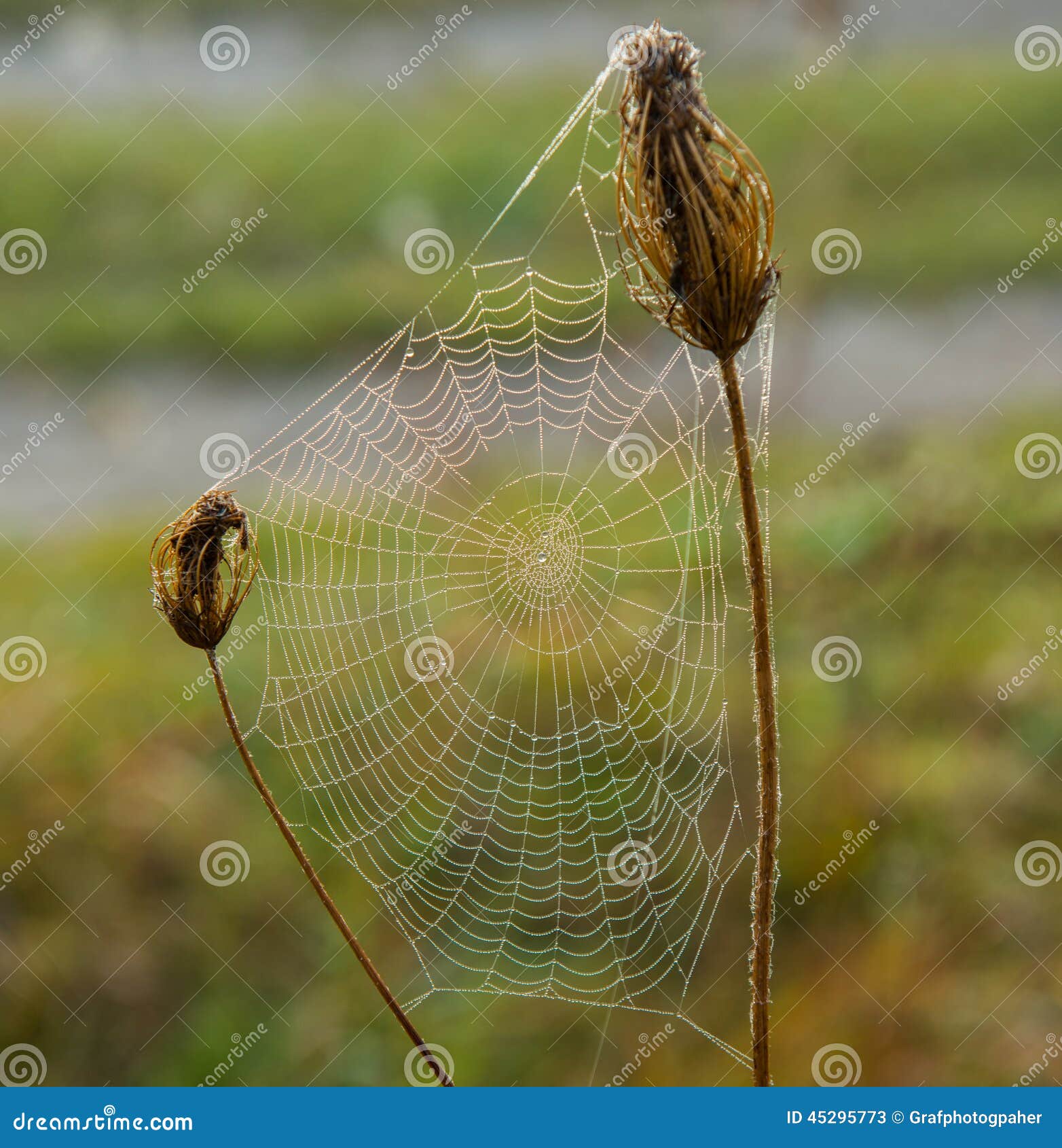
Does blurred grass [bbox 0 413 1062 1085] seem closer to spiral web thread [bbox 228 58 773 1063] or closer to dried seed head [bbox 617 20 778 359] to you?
spiral web thread [bbox 228 58 773 1063]

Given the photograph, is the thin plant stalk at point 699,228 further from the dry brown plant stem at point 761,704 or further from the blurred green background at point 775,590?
the blurred green background at point 775,590

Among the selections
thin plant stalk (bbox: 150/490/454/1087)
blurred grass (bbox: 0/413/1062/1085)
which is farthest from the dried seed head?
blurred grass (bbox: 0/413/1062/1085)

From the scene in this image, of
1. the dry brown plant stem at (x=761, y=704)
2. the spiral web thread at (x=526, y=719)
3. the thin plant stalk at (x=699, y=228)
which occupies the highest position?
the thin plant stalk at (x=699, y=228)

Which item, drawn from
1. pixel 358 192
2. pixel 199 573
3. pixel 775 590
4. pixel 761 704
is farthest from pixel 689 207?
pixel 358 192

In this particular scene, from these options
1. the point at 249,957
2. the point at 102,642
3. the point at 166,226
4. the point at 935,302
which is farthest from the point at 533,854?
the point at 166,226

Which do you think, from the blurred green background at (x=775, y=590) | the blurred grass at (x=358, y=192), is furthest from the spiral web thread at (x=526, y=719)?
the blurred grass at (x=358, y=192)

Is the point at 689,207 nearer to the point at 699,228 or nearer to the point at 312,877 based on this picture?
the point at 699,228
